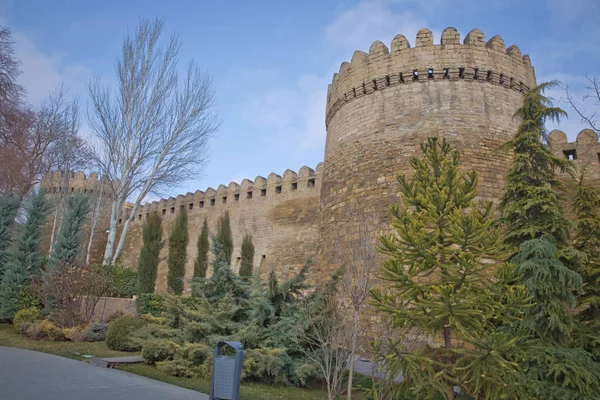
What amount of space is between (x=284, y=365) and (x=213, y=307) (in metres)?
1.98

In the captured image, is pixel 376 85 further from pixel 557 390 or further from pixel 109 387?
pixel 109 387

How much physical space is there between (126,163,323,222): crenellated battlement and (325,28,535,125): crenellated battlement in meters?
7.11

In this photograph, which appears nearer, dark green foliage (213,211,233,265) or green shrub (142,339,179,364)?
green shrub (142,339,179,364)

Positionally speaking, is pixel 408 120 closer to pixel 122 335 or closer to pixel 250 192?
pixel 122 335

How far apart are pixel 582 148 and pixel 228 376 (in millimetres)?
13507

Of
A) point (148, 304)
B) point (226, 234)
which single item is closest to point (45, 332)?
point (148, 304)

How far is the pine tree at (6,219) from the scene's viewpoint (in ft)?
50.9

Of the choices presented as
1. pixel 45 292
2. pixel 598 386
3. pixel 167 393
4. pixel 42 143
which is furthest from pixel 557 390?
pixel 42 143

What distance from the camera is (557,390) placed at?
626 centimetres

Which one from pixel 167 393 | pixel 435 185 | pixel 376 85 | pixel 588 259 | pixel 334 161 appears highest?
pixel 376 85

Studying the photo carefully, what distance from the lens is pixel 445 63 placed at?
11648 millimetres

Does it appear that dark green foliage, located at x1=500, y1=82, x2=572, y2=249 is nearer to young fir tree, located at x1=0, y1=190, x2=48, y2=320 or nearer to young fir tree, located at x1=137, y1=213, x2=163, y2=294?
young fir tree, located at x1=137, y1=213, x2=163, y2=294

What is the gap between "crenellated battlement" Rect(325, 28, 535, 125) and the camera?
1163cm

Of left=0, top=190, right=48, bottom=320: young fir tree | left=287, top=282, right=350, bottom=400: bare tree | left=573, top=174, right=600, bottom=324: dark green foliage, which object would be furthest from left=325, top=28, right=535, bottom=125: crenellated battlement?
left=0, top=190, right=48, bottom=320: young fir tree
